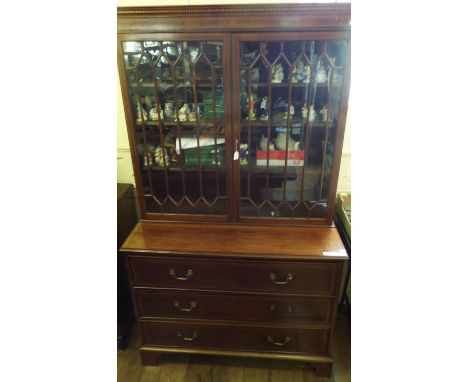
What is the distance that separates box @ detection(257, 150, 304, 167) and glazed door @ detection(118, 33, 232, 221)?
0.17 metres

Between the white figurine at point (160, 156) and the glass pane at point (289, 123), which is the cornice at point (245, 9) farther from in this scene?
the white figurine at point (160, 156)

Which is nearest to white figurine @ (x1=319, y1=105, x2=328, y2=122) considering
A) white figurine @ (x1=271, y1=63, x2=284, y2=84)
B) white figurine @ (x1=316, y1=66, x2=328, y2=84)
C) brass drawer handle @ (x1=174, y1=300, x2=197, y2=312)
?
white figurine @ (x1=316, y1=66, x2=328, y2=84)

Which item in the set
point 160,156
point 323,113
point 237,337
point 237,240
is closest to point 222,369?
point 237,337

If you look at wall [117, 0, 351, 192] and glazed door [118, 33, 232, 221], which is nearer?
glazed door [118, 33, 232, 221]

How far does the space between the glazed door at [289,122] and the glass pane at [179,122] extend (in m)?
0.11

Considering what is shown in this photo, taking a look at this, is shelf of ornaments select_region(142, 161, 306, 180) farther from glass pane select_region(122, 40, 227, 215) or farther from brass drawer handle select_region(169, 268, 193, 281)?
brass drawer handle select_region(169, 268, 193, 281)

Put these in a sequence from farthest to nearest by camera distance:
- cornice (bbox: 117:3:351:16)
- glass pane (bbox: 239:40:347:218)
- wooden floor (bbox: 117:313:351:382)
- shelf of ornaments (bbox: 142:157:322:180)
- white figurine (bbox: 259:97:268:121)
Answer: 1. wooden floor (bbox: 117:313:351:382)
2. shelf of ornaments (bbox: 142:157:322:180)
3. white figurine (bbox: 259:97:268:121)
4. glass pane (bbox: 239:40:347:218)
5. cornice (bbox: 117:3:351:16)

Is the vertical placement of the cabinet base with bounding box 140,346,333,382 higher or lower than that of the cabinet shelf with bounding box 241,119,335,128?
lower

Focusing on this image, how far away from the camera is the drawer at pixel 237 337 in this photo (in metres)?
1.41

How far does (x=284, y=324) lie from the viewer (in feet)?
4.53

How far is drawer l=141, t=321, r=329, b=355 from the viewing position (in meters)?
1.41

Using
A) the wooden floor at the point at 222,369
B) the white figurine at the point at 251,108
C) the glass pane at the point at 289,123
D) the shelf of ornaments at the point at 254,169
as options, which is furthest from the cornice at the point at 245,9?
the wooden floor at the point at 222,369

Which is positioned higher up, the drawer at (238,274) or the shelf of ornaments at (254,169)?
the shelf of ornaments at (254,169)
